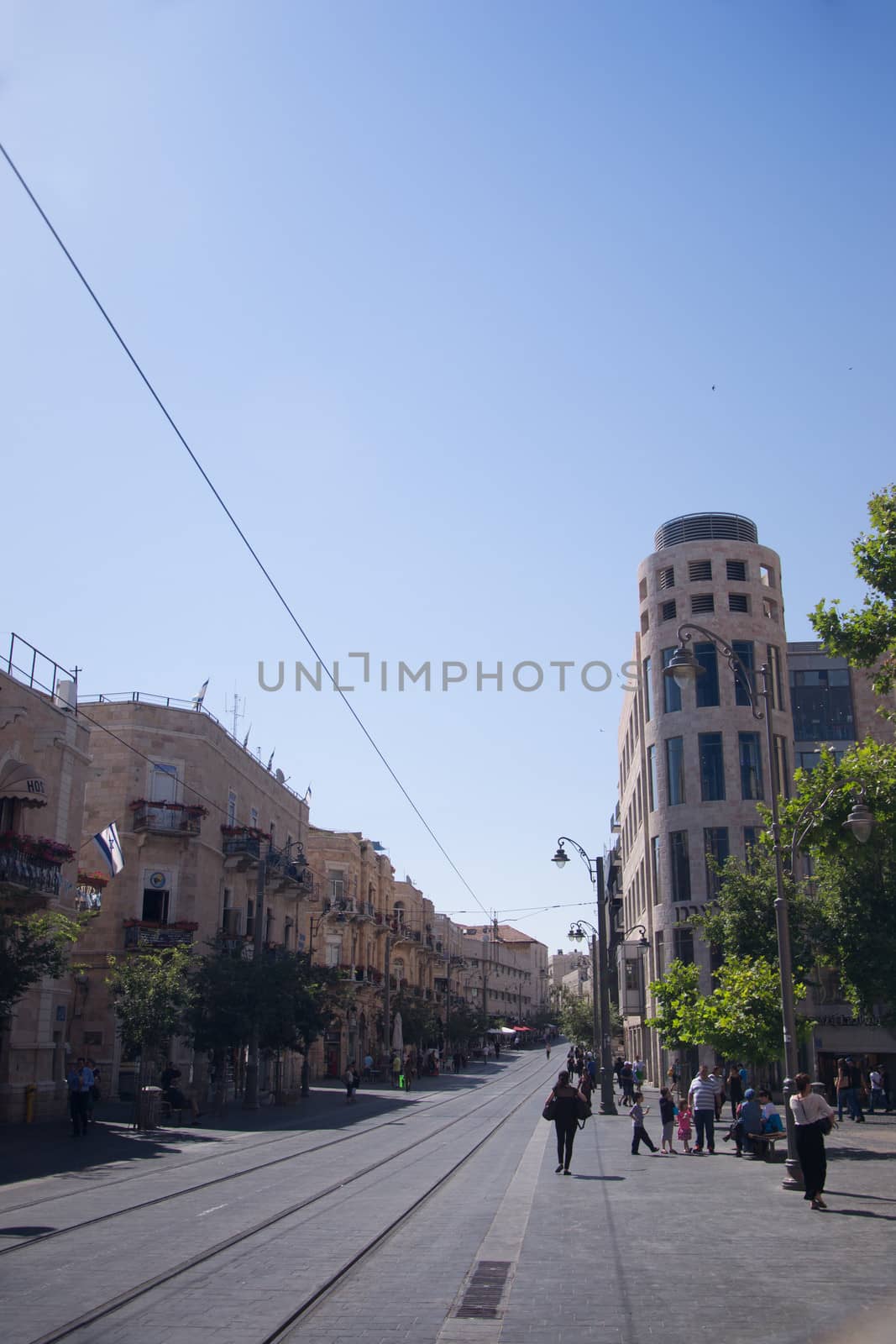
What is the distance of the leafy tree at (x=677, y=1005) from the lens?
24797 millimetres

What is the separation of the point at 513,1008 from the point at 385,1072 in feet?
331

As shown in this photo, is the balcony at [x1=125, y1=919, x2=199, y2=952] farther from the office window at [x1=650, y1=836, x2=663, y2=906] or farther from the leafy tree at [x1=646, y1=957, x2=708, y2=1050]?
the office window at [x1=650, y1=836, x2=663, y2=906]

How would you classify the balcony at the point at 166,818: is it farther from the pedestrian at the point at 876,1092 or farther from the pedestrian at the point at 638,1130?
the pedestrian at the point at 876,1092

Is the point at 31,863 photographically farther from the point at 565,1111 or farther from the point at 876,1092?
the point at 876,1092

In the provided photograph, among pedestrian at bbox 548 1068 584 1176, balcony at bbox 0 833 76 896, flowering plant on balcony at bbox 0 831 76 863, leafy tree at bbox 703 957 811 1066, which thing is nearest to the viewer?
pedestrian at bbox 548 1068 584 1176

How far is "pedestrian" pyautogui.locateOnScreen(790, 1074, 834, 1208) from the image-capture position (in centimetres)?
1377

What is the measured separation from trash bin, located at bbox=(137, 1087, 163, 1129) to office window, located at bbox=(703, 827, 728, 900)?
2659 centimetres

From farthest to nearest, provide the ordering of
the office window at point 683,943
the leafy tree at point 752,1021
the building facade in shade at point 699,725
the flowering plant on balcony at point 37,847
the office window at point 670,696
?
the office window at point 670,696
the building facade in shade at point 699,725
the office window at point 683,943
the flowering plant on balcony at point 37,847
the leafy tree at point 752,1021

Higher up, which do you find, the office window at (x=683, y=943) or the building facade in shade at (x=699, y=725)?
the building facade in shade at (x=699, y=725)

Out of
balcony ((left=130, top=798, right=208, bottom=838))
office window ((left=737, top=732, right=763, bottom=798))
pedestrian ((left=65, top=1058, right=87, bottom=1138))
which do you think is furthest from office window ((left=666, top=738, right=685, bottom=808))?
pedestrian ((left=65, top=1058, right=87, bottom=1138))

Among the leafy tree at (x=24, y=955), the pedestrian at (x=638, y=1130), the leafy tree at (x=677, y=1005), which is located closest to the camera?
the pedestrian at (x=638, y=1130)

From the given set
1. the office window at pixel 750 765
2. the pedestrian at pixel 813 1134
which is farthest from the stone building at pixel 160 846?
the pedestrian at pixel 813 1134

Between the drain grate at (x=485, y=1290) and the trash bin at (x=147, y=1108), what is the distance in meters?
17.6

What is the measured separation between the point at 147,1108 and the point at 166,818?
14.2m
